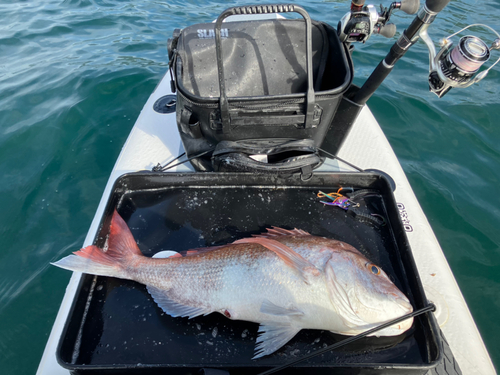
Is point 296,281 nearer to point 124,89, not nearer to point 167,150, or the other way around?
point 167,150

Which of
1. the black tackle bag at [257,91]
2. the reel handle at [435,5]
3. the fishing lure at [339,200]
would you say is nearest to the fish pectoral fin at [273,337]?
the fishing lure at [339,200]

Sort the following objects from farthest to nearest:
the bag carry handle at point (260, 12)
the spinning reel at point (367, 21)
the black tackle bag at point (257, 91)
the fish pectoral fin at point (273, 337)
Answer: the spinning reel at point (367, 21) < the black tackle bag at point (257, 91) < the bag carry handle at point (260, 12) < the fish pectoral fin at point (273, 337)

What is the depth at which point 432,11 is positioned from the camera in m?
1.83

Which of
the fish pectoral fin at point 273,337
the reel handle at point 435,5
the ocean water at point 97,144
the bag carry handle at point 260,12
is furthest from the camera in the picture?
the ocean water at point 97,144

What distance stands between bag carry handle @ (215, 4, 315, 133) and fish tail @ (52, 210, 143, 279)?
3.33 feet

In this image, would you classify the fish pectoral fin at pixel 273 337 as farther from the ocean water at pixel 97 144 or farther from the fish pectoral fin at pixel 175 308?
the ocean water at pixel 97 144

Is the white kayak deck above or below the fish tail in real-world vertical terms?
below

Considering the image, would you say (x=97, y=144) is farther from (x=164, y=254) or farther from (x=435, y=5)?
(x=435, y=5)

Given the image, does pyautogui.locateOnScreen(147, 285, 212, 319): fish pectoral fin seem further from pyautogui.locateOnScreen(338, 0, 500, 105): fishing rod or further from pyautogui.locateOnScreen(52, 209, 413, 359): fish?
pyautogui.locateOnScreen(338, 0, 500, 105): fishing rod

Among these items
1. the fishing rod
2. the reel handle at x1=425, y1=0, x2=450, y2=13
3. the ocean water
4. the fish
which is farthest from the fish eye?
the ocean water

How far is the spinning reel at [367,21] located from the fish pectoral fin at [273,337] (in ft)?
7.14

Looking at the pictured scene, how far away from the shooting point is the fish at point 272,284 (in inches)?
56.3

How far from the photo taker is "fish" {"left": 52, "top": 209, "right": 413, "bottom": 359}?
1430 mm

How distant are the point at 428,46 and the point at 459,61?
29 centimetres
